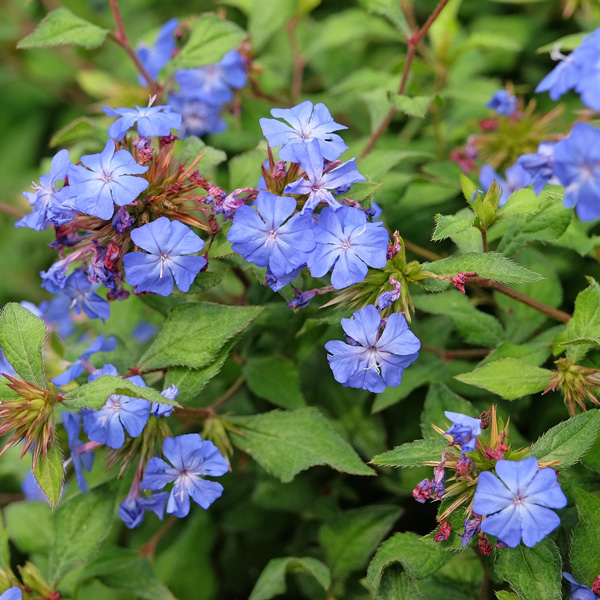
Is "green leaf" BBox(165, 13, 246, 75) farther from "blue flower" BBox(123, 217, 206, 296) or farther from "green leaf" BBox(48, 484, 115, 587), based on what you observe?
"green leaf" BBox(48, 484, 115, 587)

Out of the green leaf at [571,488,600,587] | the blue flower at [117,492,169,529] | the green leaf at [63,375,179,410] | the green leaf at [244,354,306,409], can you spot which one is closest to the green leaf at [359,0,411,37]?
the green leaf at [244,354,306,409]

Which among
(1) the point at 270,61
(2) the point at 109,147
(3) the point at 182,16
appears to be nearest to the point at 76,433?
(2) the point at 109,147

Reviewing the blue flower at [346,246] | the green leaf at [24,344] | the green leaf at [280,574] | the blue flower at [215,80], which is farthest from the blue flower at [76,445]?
the blue flower at [215,80]

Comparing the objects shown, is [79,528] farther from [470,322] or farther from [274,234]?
[470,322]

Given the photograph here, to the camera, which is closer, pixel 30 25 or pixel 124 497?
pixel 124 497

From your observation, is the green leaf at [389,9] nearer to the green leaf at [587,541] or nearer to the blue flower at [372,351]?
the blue flower at [372,351]

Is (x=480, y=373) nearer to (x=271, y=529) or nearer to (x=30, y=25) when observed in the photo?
(x=271, y=529)
